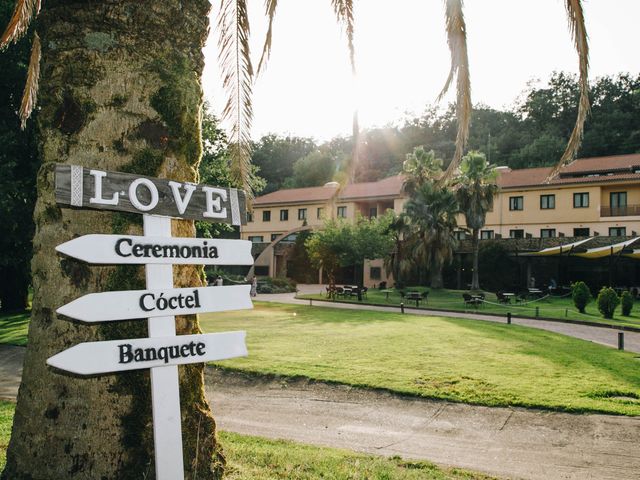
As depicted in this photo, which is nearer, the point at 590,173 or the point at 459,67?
the point at 459,67

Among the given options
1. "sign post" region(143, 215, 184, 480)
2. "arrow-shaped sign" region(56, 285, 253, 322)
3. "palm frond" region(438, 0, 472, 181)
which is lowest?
"sign post" region(143, 215, 184, 480)

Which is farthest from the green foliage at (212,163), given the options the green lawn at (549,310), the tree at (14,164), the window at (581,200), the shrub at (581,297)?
the window at (581,200)

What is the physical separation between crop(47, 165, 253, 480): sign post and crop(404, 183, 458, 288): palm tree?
3710 cm

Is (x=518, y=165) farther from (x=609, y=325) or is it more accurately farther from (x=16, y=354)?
(x=16, y=354)

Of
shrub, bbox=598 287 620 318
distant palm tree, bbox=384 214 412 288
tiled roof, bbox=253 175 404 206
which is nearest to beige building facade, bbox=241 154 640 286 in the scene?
tiled roof, bbox=253 175 404 206

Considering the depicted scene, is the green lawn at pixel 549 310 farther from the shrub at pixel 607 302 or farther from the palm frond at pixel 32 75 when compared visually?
the palm frond at pixel 32 75

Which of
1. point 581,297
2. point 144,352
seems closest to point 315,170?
point 581,297

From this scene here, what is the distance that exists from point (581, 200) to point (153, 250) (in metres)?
45.4

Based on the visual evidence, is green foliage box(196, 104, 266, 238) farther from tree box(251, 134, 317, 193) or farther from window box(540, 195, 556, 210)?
tree box(251, 134, 317, 193)

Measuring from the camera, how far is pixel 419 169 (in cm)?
4209

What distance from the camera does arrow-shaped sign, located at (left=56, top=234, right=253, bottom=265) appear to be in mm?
2744

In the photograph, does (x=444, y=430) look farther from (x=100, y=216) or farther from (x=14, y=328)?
(x=14, y=328)

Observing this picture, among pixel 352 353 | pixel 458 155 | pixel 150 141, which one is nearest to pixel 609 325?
pixel 352 353

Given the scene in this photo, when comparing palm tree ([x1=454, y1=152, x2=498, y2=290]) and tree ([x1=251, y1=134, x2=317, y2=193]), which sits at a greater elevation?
tree ([x1=251, y1=134, x2=317, y2=193])
